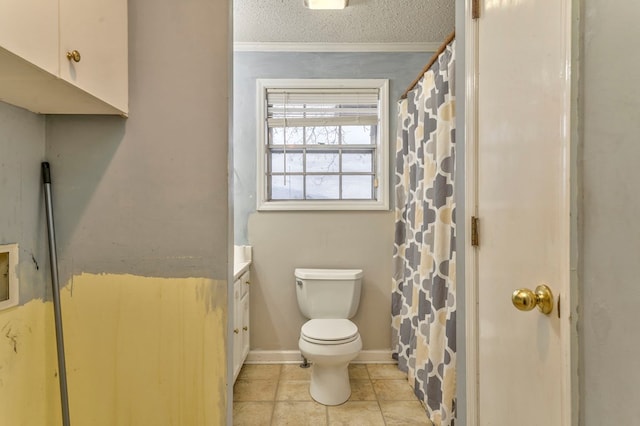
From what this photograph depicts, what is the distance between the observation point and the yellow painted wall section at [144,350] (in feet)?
3.74

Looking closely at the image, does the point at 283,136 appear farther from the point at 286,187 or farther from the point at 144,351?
the point at 144,351

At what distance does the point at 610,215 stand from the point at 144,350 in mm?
1372

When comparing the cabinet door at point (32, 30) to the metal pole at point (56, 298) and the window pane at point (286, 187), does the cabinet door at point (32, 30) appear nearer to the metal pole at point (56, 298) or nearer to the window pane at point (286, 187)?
the metal pole at point (56, 298)

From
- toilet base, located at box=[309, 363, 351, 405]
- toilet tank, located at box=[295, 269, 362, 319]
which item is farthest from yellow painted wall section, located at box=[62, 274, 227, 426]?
toilet tank, located at box=[295, 269, 362, 319]

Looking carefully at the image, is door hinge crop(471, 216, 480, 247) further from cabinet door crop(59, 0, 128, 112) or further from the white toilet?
cabinet door crop(59, 0, 128, 112)

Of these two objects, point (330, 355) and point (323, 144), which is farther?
point (323, 144)

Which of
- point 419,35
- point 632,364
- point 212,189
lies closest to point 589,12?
point 632,364

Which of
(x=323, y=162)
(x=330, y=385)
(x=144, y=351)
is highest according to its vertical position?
(x=323, y=162)

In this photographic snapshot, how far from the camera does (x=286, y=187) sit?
2650 mm

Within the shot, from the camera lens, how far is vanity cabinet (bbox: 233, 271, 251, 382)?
2037 millimetres

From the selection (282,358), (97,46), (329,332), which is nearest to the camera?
(97,46)

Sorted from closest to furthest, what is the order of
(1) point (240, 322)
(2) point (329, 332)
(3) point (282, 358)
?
(2) point (329, 332) < (1) point (240, 322) < (3) point (282, 358)

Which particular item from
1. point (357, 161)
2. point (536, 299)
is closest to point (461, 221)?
point (536, 299)

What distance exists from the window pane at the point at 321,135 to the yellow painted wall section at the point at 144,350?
68.1 inches
